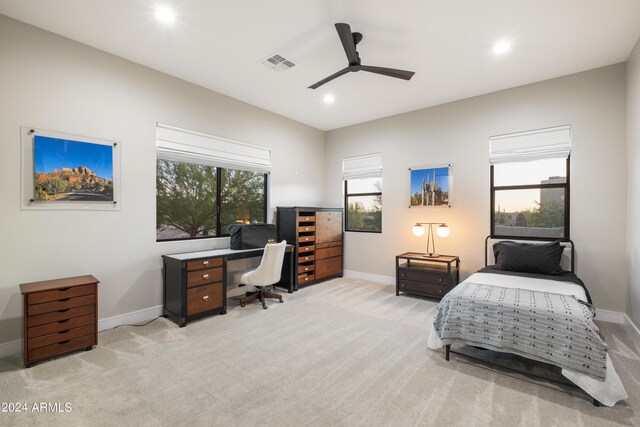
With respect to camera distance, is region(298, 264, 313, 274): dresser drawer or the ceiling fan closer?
the ceiling fan

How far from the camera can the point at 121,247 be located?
3391mm

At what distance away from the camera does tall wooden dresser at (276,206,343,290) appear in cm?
500

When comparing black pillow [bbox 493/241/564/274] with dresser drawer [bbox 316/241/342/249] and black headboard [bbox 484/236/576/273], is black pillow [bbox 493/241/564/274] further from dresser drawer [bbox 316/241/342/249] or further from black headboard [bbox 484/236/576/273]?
dresser drawer [bbox 316/241/342/249]

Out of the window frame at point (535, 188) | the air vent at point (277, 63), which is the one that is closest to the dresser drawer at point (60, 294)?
the air vent at point (277, 63)

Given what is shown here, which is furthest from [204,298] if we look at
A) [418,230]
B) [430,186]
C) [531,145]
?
[531,145]

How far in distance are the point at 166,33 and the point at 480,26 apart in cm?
306

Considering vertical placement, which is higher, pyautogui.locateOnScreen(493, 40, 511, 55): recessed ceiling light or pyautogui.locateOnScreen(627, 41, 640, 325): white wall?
pyautogui.locateOnScreen(493, 40, 511, 55): recessed ceiling light

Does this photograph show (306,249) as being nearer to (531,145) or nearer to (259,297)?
(259,297)

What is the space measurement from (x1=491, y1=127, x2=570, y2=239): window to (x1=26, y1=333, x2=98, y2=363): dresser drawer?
506 centimetres

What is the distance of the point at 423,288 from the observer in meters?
4.41

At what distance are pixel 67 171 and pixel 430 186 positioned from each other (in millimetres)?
4829

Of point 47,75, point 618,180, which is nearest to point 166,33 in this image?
point 47,75

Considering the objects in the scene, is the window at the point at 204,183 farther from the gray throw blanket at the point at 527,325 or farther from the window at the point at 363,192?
the gray throw blanket at the point at 527,325

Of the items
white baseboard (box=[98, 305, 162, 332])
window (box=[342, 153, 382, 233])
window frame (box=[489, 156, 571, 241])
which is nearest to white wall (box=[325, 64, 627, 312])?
window frame (box=[489, 156, 571, 241])
